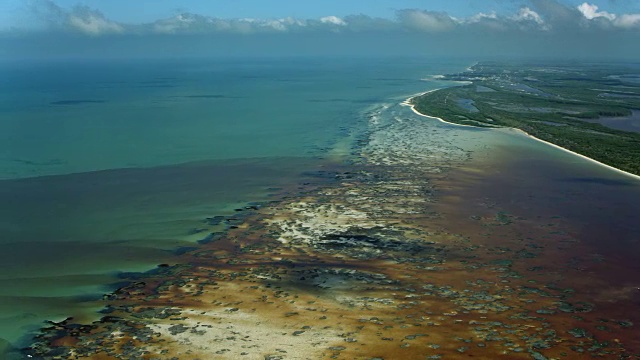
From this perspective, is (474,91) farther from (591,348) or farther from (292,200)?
(591,348)

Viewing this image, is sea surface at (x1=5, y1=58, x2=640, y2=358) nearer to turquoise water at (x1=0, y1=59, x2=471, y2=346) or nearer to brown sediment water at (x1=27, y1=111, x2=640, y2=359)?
turquoise water at (x1=0, y1=59, x2=471, y2=346)

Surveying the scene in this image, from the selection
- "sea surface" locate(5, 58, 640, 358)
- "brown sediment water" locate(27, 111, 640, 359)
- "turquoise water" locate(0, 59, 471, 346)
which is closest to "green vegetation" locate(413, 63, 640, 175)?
"sea surface" locate(5, 58, 640, 358)

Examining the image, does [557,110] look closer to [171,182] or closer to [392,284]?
[171,182]

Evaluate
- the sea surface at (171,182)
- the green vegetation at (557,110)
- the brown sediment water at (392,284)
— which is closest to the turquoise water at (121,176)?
the sea surface at (171,182)

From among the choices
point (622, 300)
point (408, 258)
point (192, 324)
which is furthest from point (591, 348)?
point (192, 324)

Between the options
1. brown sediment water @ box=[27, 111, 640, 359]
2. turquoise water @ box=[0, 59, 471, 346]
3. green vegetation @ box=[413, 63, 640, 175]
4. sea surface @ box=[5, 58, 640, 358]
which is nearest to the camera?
brown sediment water @ box=[27, 111, 640, 359]

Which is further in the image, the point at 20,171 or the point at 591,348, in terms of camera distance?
the point at 20,171

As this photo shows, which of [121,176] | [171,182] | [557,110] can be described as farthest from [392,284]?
[557,110]

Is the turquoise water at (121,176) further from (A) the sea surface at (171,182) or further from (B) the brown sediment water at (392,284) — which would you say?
(B) the brown sediment water at (392,284)
